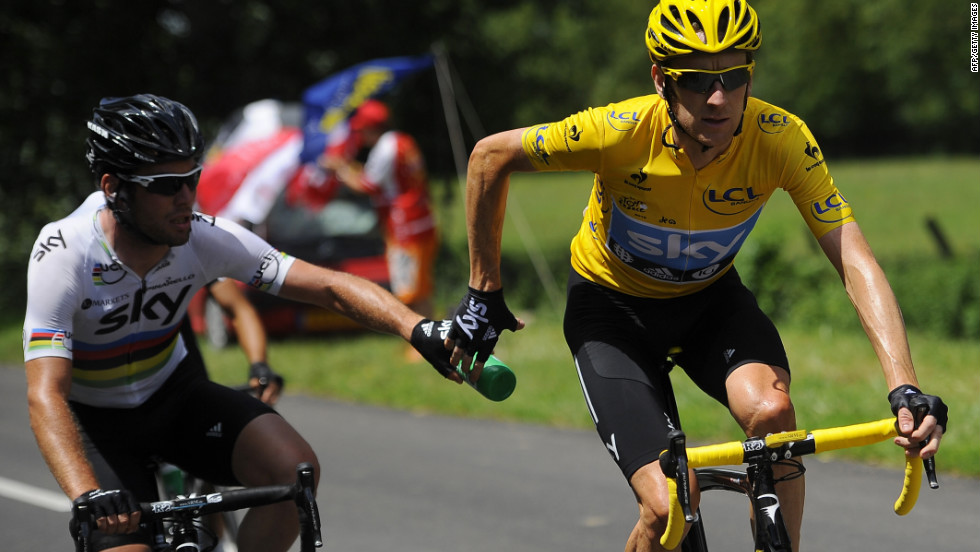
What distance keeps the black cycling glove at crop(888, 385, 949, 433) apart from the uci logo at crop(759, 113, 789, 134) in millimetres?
1021

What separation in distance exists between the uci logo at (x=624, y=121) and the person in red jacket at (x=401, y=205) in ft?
25.5

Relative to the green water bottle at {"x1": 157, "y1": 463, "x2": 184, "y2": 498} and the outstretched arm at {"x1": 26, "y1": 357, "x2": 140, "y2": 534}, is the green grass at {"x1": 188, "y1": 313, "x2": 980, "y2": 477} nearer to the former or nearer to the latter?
the green water bottle at {"x1": 157, "y1": 463, "x2": 184, "y2": 498}

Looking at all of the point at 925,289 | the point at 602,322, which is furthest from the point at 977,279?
the point at 602,322

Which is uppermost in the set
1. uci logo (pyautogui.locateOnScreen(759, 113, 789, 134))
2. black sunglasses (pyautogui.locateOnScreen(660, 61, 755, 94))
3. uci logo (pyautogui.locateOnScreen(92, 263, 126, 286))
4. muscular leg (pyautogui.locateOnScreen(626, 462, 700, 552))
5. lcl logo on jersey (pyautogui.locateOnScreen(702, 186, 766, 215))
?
black sunglasses (pyautogui.locateOnScreen(660, 61, 755, 94))

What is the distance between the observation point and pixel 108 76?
1700cm

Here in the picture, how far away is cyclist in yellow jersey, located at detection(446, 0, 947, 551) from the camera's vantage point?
139 inches

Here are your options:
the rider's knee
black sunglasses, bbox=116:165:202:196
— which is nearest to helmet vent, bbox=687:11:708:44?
the rider's knee

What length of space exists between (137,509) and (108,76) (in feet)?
49.6

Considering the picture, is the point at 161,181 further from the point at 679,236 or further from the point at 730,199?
the point at 730,199

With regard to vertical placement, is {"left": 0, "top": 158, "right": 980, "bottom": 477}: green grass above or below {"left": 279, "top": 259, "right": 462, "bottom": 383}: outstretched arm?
below

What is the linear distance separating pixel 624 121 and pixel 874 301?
3.25 ft

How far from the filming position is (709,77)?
3.51 meters

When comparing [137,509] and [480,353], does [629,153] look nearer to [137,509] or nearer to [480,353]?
[480,353]

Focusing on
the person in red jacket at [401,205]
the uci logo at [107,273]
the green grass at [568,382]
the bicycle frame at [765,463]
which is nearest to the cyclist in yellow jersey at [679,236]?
the bicycle frame at [765,463]
